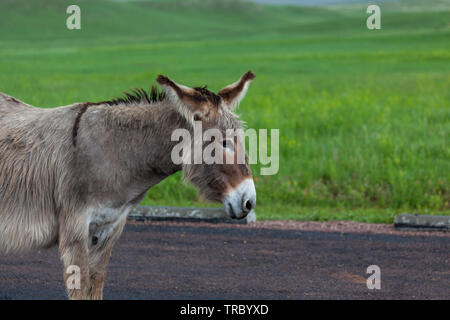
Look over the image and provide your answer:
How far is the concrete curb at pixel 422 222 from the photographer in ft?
30.7

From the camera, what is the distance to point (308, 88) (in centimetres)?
2380

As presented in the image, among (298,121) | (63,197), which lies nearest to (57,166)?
(63,197)

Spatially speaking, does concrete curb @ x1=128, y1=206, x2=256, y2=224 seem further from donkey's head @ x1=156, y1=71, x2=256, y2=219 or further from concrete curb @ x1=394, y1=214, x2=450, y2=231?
donkey's head @ x1=156, y1=71, x2=256, y2=219

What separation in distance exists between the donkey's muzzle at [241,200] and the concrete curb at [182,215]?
509 cm

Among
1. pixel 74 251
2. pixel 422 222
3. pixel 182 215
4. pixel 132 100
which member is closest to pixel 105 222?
pixel 74 251

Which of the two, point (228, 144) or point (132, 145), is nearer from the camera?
point (228, 144)

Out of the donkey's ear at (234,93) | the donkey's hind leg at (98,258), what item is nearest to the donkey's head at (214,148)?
the donkey's ear at (234,93)

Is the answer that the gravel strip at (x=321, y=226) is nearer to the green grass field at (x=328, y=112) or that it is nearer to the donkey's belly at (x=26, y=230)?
the green grass field at (x=328, y=112)

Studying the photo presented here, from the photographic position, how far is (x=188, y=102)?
4812 millimetres

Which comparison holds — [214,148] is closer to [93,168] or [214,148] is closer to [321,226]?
[93,168]

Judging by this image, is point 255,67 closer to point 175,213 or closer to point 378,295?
point 175,213

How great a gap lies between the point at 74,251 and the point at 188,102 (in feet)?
4.29

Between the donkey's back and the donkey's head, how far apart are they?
0.94m

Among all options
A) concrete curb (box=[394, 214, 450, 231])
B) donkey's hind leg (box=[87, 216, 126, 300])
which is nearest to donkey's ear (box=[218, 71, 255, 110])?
donkey's hind leg (box=[87, 216, 126, 300])
